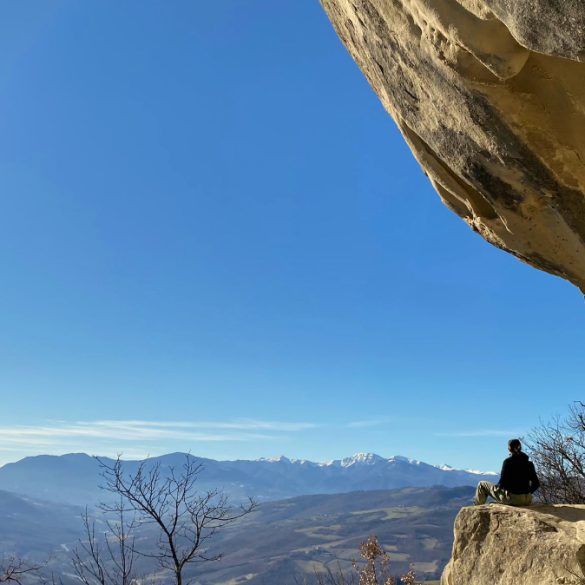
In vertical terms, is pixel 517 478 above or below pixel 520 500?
above

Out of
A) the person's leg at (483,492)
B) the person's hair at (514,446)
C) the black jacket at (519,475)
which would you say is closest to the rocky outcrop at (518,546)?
the black jacket at (519,475)

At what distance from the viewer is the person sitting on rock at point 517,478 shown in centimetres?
1139

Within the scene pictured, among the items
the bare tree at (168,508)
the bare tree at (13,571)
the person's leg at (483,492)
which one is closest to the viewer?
the person's leg at (483,492)

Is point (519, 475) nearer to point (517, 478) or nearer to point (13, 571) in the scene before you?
point (517, 478)

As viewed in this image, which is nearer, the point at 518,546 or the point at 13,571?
the point at 518,546

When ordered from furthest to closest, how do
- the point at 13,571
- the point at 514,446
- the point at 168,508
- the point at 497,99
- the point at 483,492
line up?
the point at 168,508, the point at 13,571, the point at 483,492, the point at 514,446, the point at 497,99

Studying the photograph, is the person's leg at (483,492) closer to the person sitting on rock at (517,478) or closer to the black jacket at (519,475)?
the person sitting on rock at (517,478)

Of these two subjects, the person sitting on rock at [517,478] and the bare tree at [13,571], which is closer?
the person sitting on rock at [517,478]

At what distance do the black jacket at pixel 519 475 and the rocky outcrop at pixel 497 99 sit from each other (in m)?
3.97

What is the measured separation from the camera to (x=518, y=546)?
10.6 meters

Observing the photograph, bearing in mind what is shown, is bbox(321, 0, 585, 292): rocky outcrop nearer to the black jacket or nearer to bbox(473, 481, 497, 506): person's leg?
the black jacket

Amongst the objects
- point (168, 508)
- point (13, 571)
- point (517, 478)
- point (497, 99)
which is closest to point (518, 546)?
point (517, 478)

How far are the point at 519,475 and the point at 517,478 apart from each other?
0.09 meters

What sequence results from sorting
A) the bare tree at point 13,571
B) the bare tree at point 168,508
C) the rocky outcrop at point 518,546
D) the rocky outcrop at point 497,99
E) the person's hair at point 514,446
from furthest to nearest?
1. the bare tree at point 13,571
2. the bare tree at point 168,508
3. the person's hair at point 514,446
4. the rocky outcrop at point 518,546
5. the rocky outcrop at point 497,99
